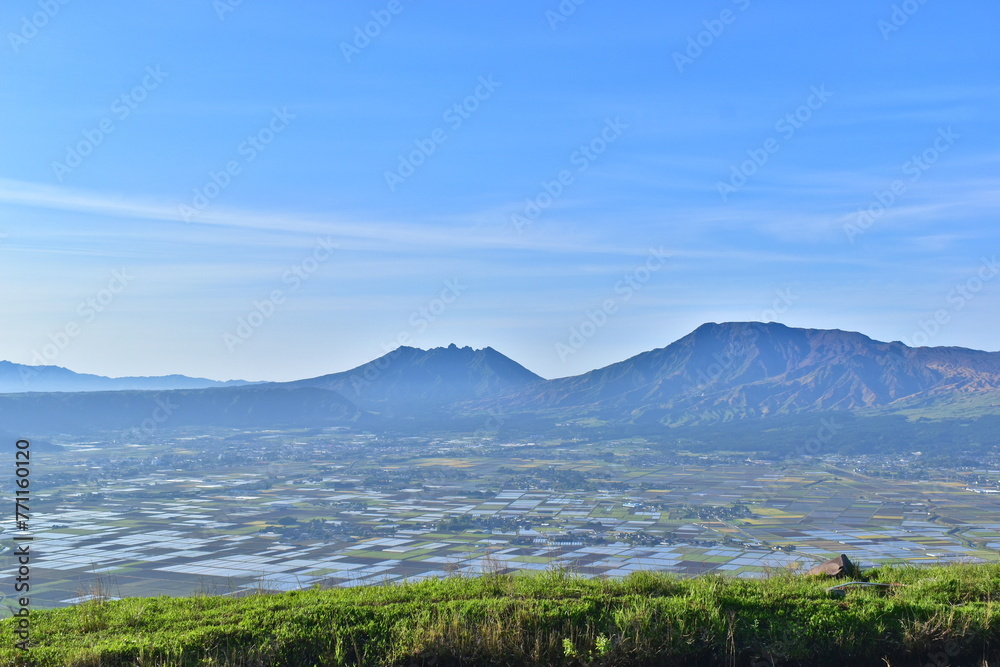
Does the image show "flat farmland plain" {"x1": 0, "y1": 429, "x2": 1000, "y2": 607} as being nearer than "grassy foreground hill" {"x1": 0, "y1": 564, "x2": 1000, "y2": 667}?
No

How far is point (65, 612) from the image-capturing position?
9445 millimetres

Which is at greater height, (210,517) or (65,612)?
(65,612)

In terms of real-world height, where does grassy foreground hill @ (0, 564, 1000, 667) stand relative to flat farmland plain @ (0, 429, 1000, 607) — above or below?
above

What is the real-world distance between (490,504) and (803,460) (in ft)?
267

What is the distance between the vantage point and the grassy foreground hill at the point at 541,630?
7.77 meters

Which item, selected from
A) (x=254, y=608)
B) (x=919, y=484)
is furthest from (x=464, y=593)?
(x=919, y=484)

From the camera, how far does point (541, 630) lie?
26.5ft

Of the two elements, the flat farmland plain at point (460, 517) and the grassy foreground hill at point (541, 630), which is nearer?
the grassy foreground hill at point (541, 630)

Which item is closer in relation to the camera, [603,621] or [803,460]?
[603,621]

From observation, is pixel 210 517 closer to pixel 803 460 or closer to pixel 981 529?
pixel 981 529

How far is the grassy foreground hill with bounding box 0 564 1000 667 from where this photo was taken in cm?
777

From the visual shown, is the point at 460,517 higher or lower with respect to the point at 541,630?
lower

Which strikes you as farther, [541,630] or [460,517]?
[460,517]

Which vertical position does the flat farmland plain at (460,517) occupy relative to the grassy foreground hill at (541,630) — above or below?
below
